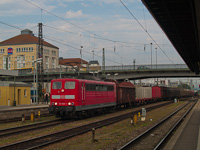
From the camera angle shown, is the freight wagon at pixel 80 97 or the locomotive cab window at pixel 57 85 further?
the locomotive cab window at pixel 57 85

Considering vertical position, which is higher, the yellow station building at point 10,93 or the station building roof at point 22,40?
the station building roof at point 22,40

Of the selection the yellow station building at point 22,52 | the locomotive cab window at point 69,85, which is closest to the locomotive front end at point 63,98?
the locomotive cab window at point 69,85

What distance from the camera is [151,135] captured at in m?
15.0

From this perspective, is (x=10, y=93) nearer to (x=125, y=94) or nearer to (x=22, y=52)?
(x=125, y=94)

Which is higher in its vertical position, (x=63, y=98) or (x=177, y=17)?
(x=177, y=17)

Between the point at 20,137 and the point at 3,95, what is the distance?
25471 mm

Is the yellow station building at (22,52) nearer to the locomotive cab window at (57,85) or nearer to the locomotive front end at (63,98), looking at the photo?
the locomotive cab window at (57,85)

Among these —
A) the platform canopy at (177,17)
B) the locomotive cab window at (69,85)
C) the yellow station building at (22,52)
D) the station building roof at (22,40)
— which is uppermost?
the station building roof at (22,40)


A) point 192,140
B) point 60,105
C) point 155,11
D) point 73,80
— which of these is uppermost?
point 155,11

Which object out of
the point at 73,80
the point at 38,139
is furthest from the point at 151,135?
the point at 73,80

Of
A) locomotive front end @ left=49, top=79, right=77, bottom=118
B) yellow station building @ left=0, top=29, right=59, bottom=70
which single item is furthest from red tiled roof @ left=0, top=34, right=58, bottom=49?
locomotive front end @ left=49, top=79, right=77, bottom=118

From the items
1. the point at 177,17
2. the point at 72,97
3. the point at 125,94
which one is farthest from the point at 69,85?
the point at 125,94

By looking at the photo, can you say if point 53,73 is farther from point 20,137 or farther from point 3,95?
point 20,137

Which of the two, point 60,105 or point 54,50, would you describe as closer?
point 60,105
